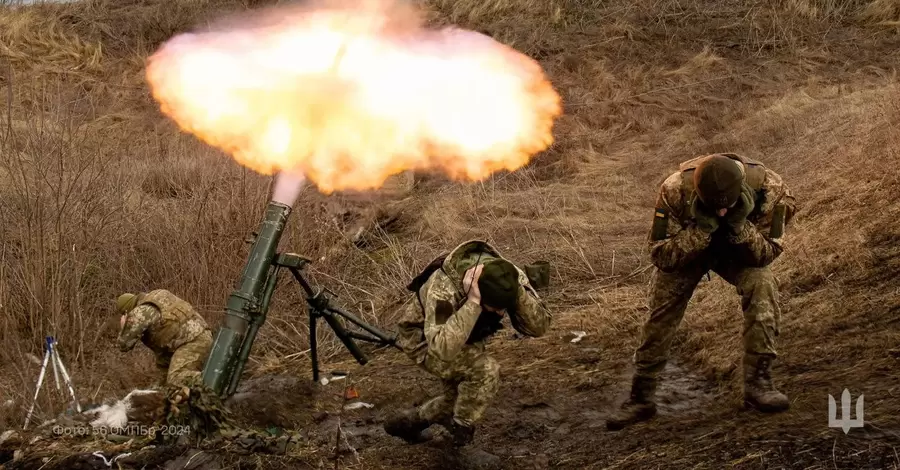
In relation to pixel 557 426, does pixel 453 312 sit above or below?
above

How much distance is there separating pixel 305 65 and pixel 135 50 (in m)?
15.0

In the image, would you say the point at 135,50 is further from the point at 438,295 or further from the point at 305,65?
the point at 438,295

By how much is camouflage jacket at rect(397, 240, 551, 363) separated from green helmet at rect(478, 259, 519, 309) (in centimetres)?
9

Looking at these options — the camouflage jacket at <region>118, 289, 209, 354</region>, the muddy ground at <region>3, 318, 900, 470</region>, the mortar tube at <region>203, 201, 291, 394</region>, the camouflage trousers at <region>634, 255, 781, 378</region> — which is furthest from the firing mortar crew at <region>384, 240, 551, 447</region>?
the camouflage jacket at <region>118, 289, 209, 354</region>

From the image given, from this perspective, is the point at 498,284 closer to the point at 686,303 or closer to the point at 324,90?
the point at 686,303

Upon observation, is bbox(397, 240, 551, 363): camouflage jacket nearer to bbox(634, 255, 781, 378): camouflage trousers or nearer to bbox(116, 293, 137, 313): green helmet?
bbox(634, 255, 781, 378): camouflage trousers

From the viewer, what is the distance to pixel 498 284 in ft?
14.2

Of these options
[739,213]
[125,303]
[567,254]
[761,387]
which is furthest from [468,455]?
[567,254]

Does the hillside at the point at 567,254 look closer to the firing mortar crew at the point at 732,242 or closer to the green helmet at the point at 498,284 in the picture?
the firing mortar crew at the point at 732,242

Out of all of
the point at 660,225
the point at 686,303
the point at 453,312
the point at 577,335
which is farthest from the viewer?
the point at 577,335

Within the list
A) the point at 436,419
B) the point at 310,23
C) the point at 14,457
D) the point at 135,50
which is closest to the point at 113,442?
the point at 14,457

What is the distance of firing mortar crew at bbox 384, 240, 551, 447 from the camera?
4.37m

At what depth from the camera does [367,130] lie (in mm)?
6582

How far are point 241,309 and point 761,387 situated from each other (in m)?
2.97
